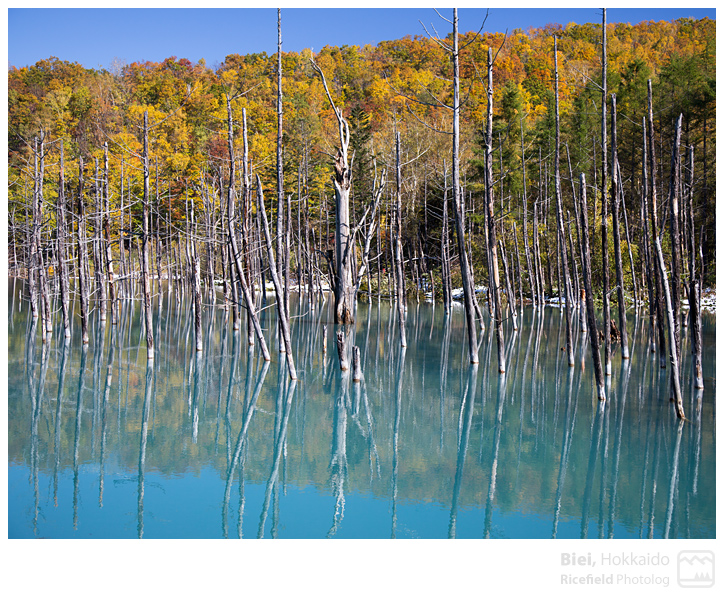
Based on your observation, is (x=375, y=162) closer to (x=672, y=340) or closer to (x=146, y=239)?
(x=146, y=239)

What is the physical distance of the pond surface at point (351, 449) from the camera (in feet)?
17.9

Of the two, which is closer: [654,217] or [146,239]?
[654,217]

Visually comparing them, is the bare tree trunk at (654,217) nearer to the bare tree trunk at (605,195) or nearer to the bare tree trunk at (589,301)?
the bare tree trunk at (605,195)

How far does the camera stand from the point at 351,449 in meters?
7.59

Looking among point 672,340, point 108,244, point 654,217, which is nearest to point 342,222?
point 108,244

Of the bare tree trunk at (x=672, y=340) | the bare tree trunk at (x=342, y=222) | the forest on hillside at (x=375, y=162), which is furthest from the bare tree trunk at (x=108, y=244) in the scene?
the bare tree trunk at (x=672, y=340)

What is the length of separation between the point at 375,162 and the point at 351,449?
18.2m

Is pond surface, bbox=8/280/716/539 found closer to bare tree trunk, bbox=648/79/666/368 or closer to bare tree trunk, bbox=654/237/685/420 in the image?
bare tree trunk, bbox=654/237/685/420

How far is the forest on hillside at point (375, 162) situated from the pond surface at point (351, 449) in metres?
2.64

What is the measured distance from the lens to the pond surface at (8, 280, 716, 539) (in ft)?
17.9

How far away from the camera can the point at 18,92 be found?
41.6m

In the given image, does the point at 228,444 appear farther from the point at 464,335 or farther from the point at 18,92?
the point at 18,92

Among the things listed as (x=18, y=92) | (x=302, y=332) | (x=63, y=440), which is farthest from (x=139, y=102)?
(x=63, y=440)

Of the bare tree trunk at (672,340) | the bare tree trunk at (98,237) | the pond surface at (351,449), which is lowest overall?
the pond surface at (351,449)
